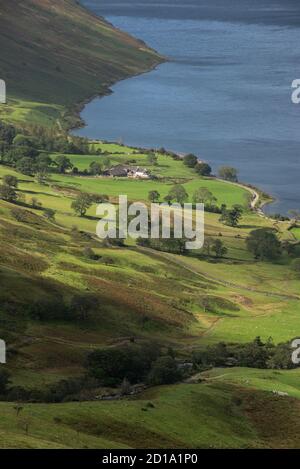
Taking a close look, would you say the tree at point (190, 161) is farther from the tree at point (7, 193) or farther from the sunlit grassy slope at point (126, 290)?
the tree at point (7, 193)

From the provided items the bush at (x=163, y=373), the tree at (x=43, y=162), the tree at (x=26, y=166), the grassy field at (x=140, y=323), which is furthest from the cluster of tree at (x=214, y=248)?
the bush at (x=163, y=373)

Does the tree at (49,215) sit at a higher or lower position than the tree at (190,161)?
lower

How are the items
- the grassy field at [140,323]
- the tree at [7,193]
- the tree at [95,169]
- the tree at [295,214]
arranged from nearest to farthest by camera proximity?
the grassy field at [140,323] → the tree at [7,193] → the tree at [295,214] → the tree at [95,169]

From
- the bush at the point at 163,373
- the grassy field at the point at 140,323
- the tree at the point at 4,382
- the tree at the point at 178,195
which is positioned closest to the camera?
the grassy field at the point at 140,323

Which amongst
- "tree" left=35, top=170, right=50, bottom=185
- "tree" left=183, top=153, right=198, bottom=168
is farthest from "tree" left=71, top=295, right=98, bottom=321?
"tree" left=183, top=153, right=198, bottom=168
